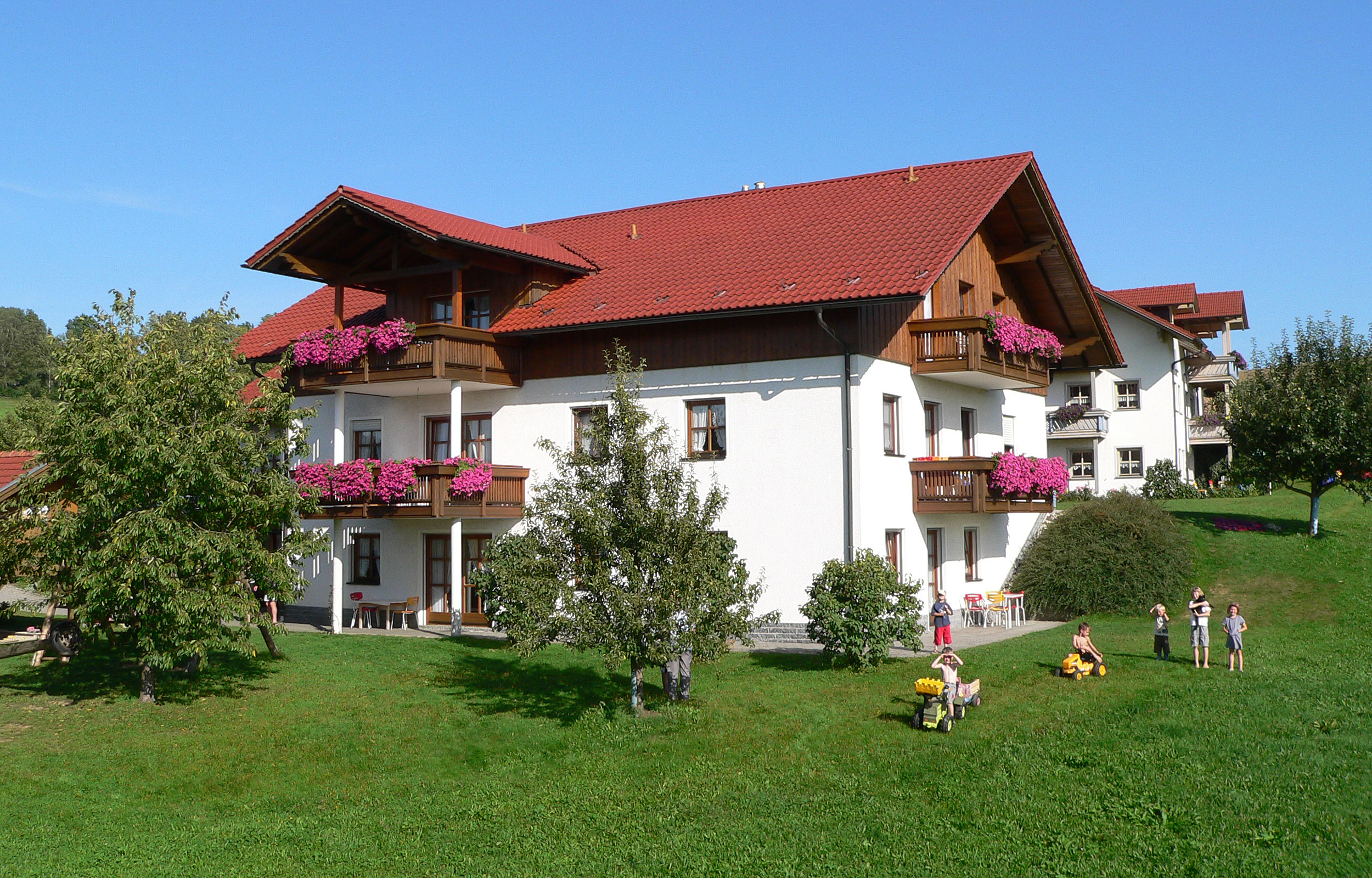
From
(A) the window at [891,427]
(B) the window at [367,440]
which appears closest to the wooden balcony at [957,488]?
(A) the window at [891,427]

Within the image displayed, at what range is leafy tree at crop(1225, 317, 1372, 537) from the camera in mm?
29625

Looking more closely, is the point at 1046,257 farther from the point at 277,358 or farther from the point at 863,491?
the point at 277,358

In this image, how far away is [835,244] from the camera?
24781 mm

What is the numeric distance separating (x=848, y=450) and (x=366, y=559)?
13.1 m

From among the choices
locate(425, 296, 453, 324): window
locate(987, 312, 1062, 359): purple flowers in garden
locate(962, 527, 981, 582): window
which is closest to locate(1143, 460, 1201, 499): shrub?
locate(962, 527, 981, 582): window

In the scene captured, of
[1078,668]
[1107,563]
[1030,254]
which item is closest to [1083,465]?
[1107,563]

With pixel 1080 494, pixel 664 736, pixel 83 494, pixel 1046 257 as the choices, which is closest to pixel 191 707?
pixel 83 494

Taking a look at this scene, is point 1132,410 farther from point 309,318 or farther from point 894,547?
point 309,318

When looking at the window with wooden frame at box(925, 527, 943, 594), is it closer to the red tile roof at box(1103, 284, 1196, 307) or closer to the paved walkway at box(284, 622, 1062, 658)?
the paved walkway at box(284, 622, 1062, 658)

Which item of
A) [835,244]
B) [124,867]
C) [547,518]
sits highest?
[835,244]

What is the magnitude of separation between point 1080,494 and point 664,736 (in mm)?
28856

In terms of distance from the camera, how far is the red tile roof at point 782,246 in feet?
74.9

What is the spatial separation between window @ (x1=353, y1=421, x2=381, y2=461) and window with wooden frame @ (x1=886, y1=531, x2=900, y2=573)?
12.9 metres

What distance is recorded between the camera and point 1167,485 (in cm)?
4319
